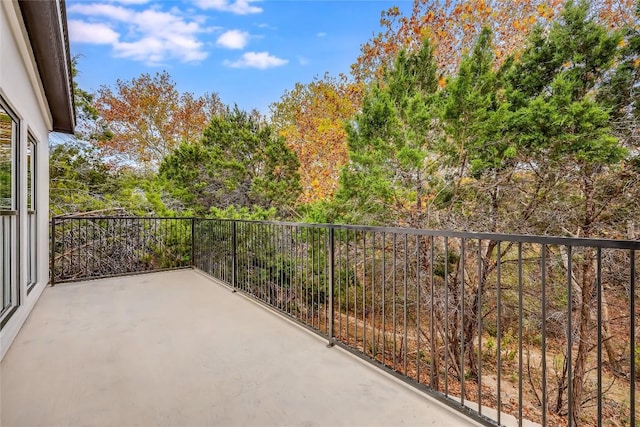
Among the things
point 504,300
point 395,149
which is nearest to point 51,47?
point 395,149

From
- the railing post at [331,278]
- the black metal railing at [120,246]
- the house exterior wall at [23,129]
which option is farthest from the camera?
the black metal railing at [120,246]

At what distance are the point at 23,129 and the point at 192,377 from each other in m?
2.82

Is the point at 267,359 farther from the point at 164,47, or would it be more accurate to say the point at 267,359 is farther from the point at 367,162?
the point at 164,47

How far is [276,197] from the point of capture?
8.19 metres

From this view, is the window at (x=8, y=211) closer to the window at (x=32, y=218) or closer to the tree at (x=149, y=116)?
the window at (x=32, y=218)

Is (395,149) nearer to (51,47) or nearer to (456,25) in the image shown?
(456,25)

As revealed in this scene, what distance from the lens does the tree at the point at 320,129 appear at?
998 cm

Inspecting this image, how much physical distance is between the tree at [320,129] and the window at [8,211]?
6.61m

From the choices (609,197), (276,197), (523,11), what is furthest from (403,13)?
(609,197)

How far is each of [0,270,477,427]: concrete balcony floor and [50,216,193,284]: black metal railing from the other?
311cm

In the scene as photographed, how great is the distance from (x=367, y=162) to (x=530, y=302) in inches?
142

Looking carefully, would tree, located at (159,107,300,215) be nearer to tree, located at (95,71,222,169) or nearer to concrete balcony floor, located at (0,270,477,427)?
tree, located at (95,71,222,169)

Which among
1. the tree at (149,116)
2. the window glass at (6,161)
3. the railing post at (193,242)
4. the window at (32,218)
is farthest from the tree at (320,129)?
the window glass at (6,161)

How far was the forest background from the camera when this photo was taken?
4.68 metres
